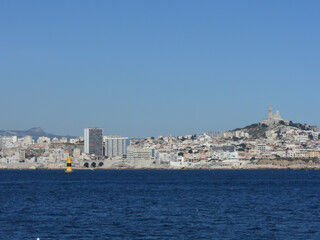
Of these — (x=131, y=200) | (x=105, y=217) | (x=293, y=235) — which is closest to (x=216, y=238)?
(x=293, y=235)

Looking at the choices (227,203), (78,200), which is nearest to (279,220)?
(227,203)

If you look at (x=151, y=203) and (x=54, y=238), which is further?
(x=151, y=203)

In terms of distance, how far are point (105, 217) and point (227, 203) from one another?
13629 millimetres

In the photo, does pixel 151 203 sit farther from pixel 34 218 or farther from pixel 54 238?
pixel 54 238

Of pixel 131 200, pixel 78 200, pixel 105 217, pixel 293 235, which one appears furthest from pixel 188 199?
pixel 293 235

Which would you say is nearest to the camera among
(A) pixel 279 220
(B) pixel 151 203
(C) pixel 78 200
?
(A) pixel 279 220

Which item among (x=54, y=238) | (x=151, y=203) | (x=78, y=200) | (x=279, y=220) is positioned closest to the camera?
(x=54, y=238)

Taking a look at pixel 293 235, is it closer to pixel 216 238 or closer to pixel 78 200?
pixel 216 238

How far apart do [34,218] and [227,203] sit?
16.9 meters

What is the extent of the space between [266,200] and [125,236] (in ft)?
80.0

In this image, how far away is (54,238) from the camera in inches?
1157

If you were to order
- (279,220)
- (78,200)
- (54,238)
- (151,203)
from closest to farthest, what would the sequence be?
(54,238) < (279,220) < (151,203) < (78,200)

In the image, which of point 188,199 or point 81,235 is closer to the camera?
point 81,235

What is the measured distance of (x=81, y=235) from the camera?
3045 centimetres
